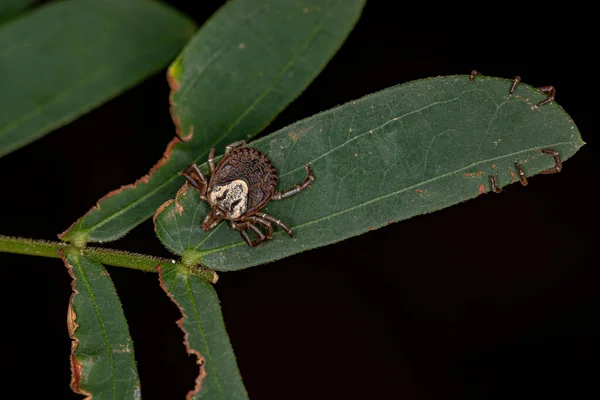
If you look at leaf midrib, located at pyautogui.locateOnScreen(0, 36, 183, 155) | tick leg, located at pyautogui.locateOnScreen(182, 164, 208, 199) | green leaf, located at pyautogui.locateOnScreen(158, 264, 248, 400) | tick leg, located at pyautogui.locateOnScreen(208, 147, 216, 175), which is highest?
leaf midrib, located at pyautogui.locateOnScreen(0, 36, 183, 155)

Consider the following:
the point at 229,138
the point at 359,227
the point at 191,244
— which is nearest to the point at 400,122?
the point at 359,227

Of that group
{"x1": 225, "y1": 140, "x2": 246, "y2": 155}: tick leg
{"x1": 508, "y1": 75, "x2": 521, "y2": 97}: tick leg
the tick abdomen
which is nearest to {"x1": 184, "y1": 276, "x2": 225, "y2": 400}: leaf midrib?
the tick abdomen

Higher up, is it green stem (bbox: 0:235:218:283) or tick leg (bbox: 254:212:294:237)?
green stem (bbox: 0:235:218:283)

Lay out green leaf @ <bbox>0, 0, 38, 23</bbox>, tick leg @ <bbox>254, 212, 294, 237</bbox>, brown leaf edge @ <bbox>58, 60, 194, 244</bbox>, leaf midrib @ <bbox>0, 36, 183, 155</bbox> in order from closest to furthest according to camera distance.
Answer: tick leg @ <bbox>254, 212, 294, 237</bbox>, brown leaf edge @ <bbox>58, 60, 194, 244</bbox>, leaf midrib @ <bbox>0, 36, 183, 155</bbox>, green leaf @ <bbox>0, 0, 38, 23</bbox>

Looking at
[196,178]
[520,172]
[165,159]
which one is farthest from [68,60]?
[520,172]

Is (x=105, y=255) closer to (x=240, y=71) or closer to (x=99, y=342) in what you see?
(x=99, y=342)

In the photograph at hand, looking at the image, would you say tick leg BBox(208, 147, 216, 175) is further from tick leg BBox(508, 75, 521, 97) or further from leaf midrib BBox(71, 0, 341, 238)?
tick leg BBox(508, 75, 521, 97)

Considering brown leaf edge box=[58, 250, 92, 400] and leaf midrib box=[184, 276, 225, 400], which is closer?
brown leaf edge box=[58, 250, 92, 400]
